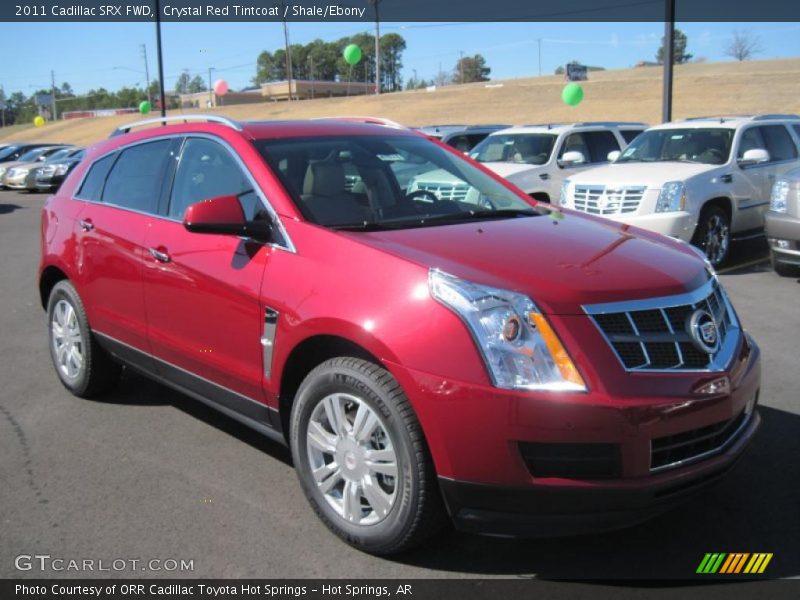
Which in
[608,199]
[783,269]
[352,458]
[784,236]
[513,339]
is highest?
[513,339]

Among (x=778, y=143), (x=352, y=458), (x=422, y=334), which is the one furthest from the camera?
(x=778, y=143)

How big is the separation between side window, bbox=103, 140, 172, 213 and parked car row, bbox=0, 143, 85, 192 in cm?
2082

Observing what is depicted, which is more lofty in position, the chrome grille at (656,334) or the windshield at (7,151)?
the windshield at (7,151)

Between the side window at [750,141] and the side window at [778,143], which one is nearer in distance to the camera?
the side window at [750,141]

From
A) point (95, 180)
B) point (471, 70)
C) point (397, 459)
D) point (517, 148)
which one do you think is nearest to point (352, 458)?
point (397, 459)

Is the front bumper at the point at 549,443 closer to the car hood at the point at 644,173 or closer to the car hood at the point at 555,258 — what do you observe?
the car hood at the point at 555,258

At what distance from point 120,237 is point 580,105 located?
52744 millimetres

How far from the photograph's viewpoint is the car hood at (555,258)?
3.05m

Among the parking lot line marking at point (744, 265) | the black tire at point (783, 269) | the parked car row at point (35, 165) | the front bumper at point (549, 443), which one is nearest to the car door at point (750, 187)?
the parking lot line marking at point (744, 265)

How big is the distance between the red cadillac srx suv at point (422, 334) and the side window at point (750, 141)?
7.20m

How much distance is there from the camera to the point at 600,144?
1390cm

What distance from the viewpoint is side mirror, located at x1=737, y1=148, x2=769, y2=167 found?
10.2 m

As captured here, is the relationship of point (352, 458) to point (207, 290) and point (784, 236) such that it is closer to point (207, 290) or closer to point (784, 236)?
point (207, 290)

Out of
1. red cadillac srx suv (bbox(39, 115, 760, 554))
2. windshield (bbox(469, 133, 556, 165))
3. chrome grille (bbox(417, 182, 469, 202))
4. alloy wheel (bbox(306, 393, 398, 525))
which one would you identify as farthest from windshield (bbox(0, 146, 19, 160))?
alloy wheel (bbox(306, 393, 398, 525))
